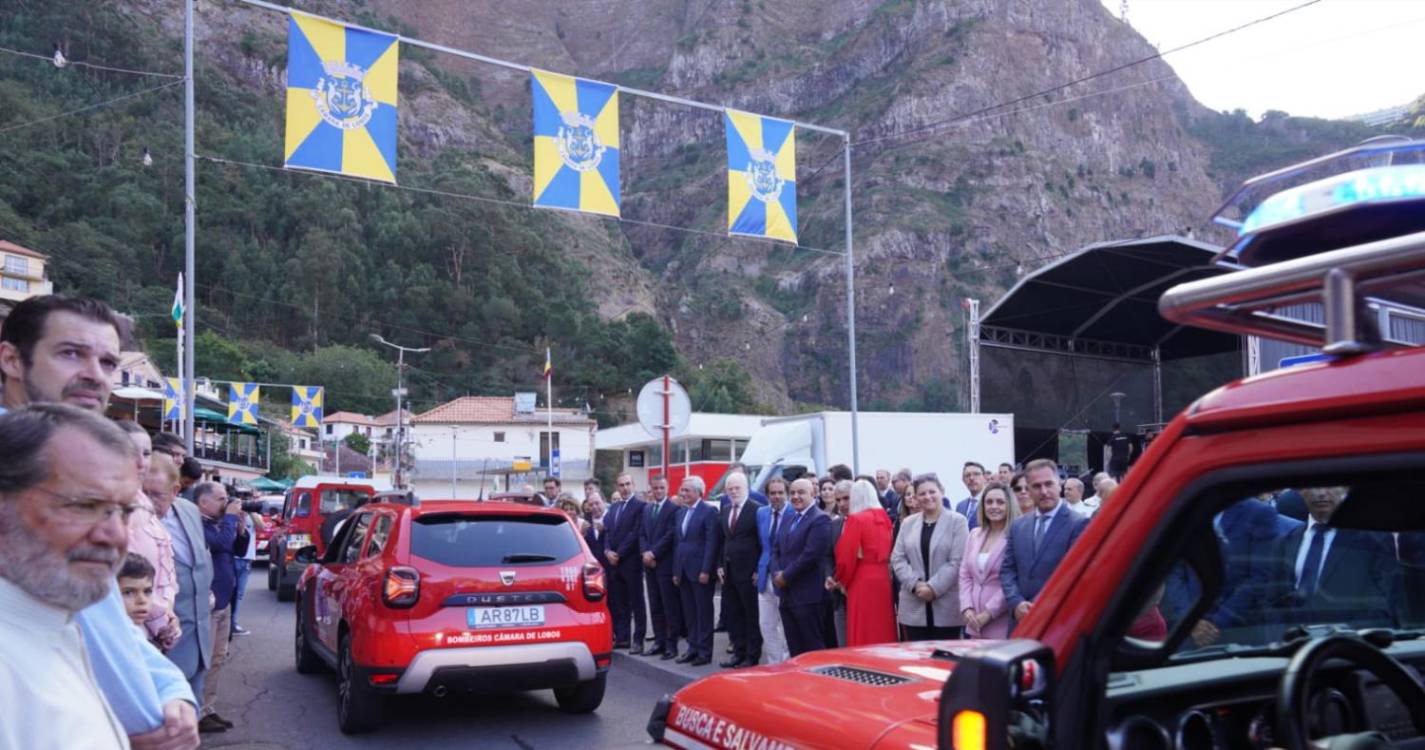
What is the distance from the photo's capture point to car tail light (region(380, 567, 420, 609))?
7.05 meters

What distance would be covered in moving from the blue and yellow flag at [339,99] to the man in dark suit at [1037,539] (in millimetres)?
9322

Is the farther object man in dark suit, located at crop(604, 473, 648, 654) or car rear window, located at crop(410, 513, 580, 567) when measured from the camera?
man in dark suit, located at crop(604, 473, 648, 654)

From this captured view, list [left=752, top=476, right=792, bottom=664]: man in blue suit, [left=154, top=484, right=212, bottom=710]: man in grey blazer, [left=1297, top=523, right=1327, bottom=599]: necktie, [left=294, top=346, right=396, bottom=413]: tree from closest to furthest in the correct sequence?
[left=1297, top=523, right=1327, bottom=599]: necktie
[left=154, top=484, right=212, bottom=710]: man in grey blazer
[left=752, top=476, right=792, bottom=664]: man in blue suit
[left=294, top=346, right=396, bottom=413]: tree

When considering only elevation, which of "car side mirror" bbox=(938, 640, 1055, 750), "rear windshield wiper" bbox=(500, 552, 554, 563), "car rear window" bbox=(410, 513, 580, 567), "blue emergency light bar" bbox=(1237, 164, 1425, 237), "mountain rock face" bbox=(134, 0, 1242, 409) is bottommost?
"rear windshield wiper" bbox=(500, 552, 554, 563)

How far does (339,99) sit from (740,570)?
25.0 ft

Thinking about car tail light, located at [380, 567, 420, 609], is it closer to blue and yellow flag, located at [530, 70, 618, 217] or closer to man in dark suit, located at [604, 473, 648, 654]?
man in dark suit, located at [604, 473, 648, 654]

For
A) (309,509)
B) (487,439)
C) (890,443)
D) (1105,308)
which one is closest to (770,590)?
(890,443)

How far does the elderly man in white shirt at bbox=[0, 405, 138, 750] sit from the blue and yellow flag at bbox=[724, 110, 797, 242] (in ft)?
44.6

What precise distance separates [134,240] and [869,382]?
6996 cm

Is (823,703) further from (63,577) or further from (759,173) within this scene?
(759,173)

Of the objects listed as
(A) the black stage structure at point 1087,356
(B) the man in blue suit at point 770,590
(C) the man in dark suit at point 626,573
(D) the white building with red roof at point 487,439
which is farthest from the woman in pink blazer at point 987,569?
(D) the white building with red roof at point 487,439

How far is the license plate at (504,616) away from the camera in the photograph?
718 cm

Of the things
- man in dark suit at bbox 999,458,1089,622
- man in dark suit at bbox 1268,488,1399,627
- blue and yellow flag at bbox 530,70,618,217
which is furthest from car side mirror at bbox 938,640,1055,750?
blue and yellow flag at bbox 530,70,618,217

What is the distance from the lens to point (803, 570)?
871cm
